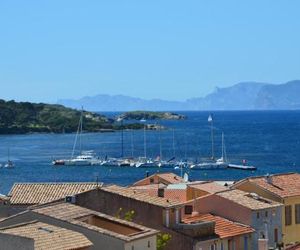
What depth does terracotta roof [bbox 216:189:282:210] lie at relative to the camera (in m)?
42.4

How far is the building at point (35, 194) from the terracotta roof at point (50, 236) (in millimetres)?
13351

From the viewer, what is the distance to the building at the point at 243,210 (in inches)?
1647

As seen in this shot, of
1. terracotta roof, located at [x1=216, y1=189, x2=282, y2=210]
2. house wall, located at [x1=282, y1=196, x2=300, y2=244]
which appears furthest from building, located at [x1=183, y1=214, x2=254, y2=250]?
house wall, located at [x1=282, y1=196, x2=300, y2=244]

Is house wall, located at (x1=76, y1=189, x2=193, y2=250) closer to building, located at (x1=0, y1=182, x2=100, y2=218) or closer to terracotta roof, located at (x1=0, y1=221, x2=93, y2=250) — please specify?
building, located at (x1=0, y1=182, x2=100, y2=218)

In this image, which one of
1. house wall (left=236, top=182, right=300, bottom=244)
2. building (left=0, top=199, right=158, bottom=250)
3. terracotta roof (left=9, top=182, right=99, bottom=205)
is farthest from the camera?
house wall (left=236, top=182, right=300, bottom=244)

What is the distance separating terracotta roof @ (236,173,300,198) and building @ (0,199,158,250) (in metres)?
15.2

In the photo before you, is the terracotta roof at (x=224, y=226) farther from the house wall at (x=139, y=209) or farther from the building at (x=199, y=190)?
the building at (x=199, y=190)

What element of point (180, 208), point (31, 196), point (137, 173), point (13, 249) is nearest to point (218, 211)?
point (180, 208)

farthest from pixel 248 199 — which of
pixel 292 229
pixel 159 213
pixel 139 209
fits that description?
pixel 139 209

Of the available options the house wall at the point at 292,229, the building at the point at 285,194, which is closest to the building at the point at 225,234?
the house wall at the point at 292,229

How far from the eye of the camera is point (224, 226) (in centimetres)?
3975

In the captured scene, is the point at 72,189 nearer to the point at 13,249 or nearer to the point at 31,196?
the point at 31,196

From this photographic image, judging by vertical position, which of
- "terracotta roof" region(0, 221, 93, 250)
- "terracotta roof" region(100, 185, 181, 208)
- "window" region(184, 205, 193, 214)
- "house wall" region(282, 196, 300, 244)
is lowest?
"house wall" region(282, 196, 300, 244)

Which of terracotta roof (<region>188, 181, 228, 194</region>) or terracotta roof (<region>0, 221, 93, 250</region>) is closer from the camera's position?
terracotta roof (<region>0, 221, 93, 250</region>)
